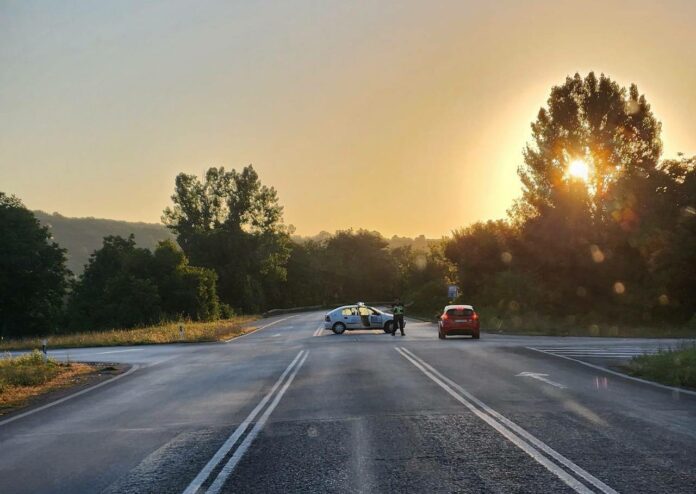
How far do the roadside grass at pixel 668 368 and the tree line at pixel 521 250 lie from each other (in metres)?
27.0

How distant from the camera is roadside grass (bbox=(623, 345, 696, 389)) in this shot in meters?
14.5

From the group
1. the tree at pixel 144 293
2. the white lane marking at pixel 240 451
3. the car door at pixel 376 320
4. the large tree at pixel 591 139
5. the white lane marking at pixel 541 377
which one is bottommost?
the white lane marking at pixel 240 451

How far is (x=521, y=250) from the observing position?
57.1 meters

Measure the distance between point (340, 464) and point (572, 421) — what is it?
410 centimetres

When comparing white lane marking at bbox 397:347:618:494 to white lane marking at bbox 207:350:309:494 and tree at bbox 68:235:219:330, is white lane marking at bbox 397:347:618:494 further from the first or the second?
tree at bbox 68:235:219:330

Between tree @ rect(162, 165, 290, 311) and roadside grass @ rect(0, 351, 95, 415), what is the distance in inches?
2894

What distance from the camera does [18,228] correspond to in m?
65.9

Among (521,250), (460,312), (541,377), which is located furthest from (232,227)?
(541,377)

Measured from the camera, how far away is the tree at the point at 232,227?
95.5 meters

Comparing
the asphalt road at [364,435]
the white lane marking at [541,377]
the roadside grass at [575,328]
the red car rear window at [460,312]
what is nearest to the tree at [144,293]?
the roadside grass at [575,328]

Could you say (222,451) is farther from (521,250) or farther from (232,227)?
(232,227)

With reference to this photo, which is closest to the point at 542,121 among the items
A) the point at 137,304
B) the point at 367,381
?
the point at 137,304

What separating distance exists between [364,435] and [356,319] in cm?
3102

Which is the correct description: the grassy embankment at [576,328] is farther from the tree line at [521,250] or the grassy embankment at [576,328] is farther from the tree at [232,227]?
the tree at [232,227]
